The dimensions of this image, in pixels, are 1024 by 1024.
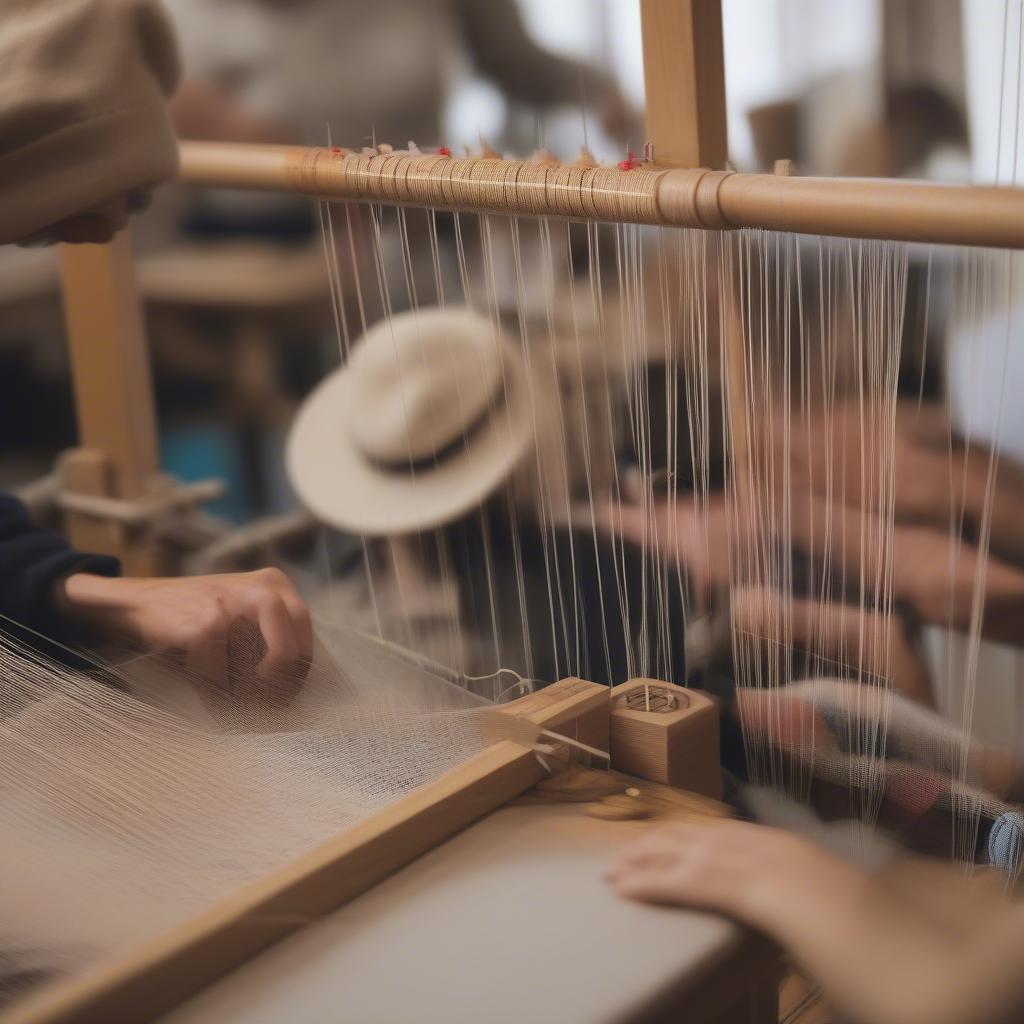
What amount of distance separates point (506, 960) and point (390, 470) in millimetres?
547

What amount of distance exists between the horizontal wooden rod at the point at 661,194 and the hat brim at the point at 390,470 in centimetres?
16

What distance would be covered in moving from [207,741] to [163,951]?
17 centimetres

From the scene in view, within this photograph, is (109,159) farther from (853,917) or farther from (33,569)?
(853,917)

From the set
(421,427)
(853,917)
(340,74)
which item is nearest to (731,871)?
(853,917)

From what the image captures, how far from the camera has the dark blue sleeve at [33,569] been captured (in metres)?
0.76

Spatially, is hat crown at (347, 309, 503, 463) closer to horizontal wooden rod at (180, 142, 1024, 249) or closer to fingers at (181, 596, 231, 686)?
horizontal wooden rod at (180, 142, 1024, 249)

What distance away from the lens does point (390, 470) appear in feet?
3.10

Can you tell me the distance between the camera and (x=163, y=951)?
1.43 feet

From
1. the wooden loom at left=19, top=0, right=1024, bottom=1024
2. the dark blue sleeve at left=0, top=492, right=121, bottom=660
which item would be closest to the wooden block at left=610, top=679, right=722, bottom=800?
the wooden loom at left=19, top=0, right=1024, bottom=1024

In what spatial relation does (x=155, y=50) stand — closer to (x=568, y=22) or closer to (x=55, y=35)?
(x=55, y=35)

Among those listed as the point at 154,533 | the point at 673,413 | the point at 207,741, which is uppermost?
the point at 673,413

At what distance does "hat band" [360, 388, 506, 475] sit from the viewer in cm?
86

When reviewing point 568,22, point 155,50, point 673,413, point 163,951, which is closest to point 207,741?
point 163,951

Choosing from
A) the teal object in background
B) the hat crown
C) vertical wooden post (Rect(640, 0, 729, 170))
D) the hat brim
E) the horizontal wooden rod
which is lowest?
the teal object in background
